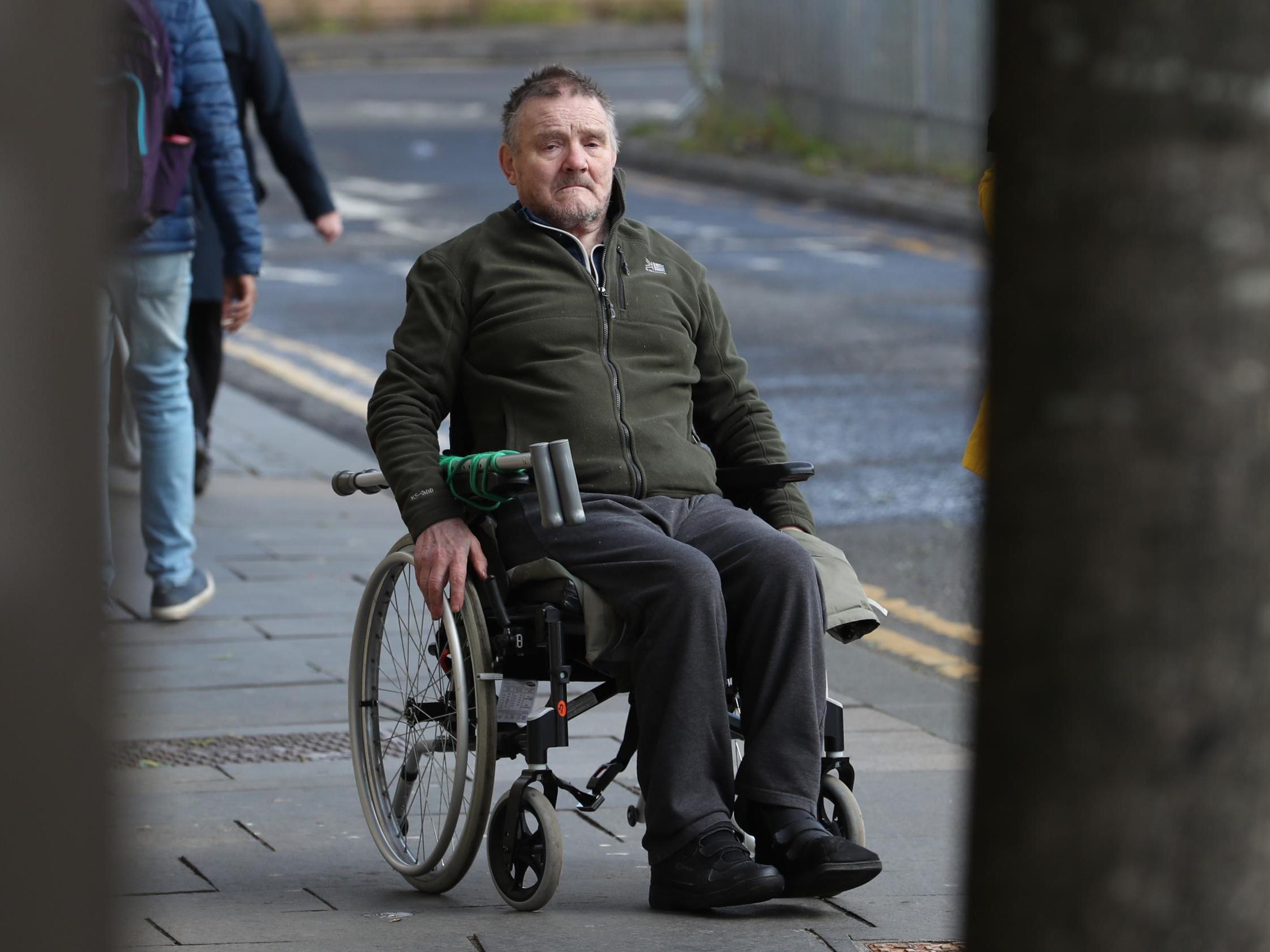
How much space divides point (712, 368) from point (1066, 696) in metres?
2.85

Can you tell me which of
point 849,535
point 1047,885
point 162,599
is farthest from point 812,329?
point 1047,885

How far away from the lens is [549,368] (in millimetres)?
4012

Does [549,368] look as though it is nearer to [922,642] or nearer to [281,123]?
[922,642]

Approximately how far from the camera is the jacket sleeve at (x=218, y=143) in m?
6.22

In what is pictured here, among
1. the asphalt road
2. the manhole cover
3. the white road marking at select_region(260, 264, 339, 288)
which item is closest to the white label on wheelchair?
the asphalt road

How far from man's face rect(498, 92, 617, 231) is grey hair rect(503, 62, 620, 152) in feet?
0.04

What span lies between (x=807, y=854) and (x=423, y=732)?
860 millimetres

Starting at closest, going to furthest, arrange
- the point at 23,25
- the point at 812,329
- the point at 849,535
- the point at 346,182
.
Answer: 1. the point at 23,25
2. the point at 849,535
3. the point at 812,329
4. the point at 346,182

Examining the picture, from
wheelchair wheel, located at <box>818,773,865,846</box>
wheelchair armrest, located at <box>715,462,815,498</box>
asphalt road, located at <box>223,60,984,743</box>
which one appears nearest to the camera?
wheelchair wheel, located at <box>818,773,865,846</box>

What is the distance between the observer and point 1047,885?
148 cm

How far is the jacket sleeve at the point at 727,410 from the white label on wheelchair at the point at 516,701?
0.64 m

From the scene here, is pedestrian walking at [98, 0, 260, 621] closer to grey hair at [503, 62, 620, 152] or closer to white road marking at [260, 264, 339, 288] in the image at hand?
grey hair at [503, 62, 620, 152]

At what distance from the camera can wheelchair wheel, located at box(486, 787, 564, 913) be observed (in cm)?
365

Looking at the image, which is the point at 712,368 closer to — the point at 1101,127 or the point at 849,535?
the point at 1101,127
